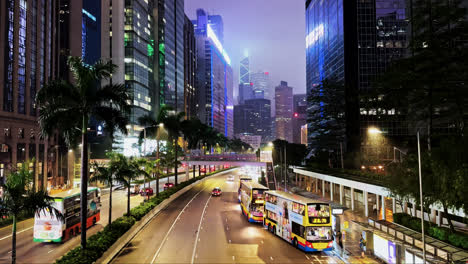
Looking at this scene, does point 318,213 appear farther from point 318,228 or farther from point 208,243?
point 208,243

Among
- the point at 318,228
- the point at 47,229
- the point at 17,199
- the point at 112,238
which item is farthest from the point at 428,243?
the point at 47,229

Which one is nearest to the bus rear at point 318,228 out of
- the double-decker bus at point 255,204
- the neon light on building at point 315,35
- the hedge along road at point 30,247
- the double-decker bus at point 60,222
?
the double-decker bus at point 255,204

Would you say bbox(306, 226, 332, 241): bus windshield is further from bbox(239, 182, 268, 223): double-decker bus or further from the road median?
the road median

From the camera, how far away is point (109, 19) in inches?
4247

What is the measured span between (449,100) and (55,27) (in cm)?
7585

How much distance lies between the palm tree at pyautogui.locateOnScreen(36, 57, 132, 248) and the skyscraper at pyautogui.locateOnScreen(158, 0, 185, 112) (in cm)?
11035

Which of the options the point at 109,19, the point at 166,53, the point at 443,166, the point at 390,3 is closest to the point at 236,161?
the point at 443,166

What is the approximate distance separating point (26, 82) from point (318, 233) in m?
58.4

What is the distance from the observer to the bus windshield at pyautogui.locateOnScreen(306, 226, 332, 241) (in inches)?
928

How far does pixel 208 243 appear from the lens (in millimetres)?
25828

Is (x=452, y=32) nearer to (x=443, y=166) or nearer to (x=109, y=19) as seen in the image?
(x=443, y=166)

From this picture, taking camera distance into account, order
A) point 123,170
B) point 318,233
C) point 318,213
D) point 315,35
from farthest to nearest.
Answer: point 315,35
point 123,170
point 318,213
point 318,233

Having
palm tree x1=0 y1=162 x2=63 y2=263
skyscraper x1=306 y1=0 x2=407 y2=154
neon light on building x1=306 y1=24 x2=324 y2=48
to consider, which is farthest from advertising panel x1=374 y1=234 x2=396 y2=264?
neon light on building x1=306 y1=24 x2=324 y2=48

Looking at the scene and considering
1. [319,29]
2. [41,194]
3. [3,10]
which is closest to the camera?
[41,194]
